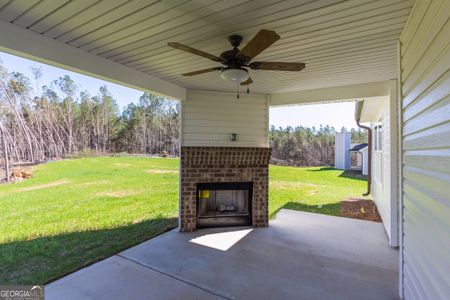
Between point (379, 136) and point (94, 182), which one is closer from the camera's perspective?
point (379, 136)

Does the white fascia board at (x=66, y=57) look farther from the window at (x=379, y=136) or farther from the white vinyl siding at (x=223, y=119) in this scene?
the window at (x=379, y=136)

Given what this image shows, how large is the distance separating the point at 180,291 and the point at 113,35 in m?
2.66

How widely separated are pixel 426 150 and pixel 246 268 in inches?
87.1

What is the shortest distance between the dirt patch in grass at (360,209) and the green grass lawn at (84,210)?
0.97ft

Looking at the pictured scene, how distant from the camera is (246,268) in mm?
2770

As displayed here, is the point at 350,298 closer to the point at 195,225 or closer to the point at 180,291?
the point at 180,291

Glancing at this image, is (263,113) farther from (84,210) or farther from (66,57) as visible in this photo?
(84,210)

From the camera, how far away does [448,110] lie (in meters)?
1.13

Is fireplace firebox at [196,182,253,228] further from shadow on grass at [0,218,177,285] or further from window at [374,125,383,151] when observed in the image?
window at [374,125,383,151]

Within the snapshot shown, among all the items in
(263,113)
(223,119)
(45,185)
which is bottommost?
(45,185)

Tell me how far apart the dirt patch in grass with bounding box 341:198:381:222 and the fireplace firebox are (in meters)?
2.29

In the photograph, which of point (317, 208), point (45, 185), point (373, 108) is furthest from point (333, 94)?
point (45, 185)

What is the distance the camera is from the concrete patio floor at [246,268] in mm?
2311

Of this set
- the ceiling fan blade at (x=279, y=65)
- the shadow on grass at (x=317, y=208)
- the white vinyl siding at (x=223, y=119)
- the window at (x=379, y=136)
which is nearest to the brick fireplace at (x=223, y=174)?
the white vinyl siding at (x=223, y=119)
